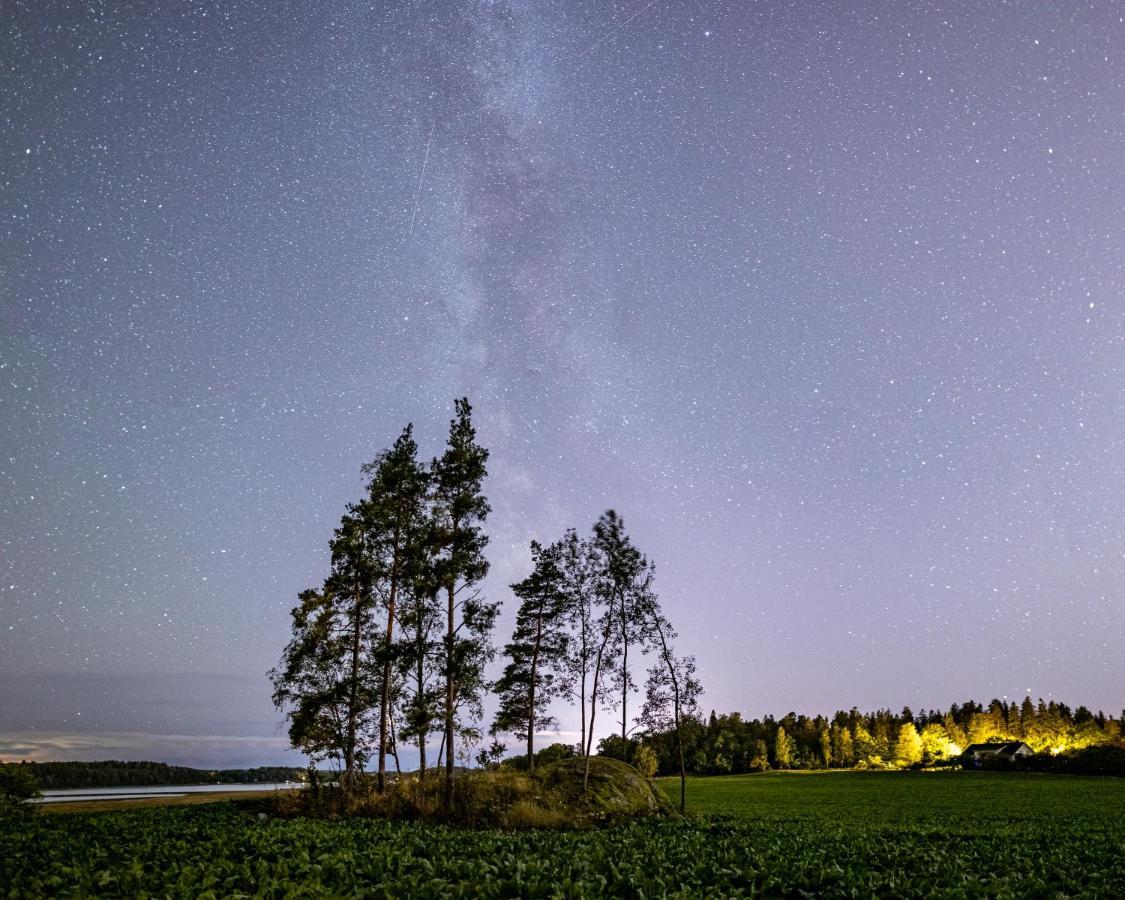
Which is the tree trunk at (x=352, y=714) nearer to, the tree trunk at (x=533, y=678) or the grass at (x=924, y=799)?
the tree trunk at (x=533, y=678)

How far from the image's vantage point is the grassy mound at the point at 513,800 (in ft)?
79.5

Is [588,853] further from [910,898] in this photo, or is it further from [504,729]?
[504,729]

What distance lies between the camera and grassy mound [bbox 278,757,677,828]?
24.2m

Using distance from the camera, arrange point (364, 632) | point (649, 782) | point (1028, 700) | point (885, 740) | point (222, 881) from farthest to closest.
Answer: point (1028, 700), point (885, 740), point (649, 782), point (364, 632), point (222, 881)

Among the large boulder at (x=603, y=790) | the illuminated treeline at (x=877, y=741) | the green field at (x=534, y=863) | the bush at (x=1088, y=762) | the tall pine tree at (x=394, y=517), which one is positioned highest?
the tall pine tree at (x=394, y=517)

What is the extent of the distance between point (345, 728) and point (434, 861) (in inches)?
766

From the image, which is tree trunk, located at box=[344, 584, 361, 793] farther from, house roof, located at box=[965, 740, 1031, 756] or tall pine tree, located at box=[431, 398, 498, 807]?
house roof, located at box=[965, 740, 1031, 756]

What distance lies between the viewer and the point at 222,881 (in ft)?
30.2

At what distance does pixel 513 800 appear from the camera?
26125 millimetres

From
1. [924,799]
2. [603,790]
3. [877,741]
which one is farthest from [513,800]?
[877,741]

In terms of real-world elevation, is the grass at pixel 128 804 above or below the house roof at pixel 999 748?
above

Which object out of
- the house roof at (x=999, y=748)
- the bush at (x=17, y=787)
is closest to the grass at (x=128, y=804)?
the bush at (x=17, y=787)

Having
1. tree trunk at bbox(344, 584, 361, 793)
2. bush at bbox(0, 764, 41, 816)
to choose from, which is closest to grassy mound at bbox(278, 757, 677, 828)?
tree trunk at bbox(344, 584, 361, 793)

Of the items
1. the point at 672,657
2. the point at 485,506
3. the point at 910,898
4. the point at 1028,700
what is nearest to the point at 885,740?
the point at 1028,700
